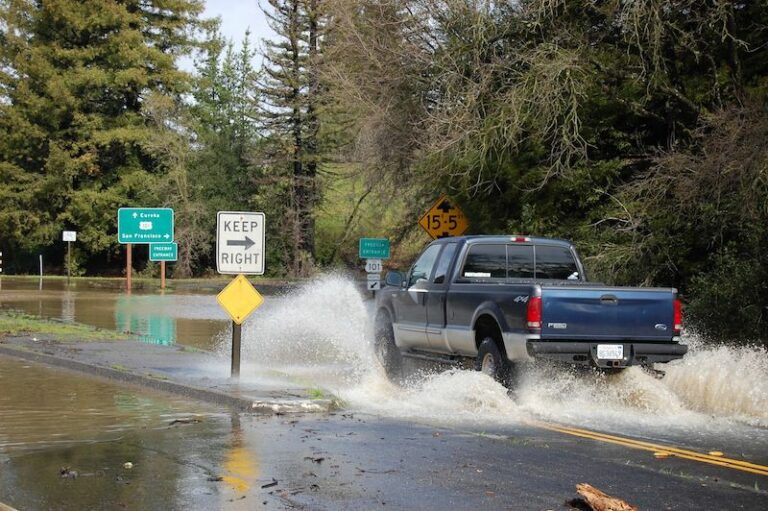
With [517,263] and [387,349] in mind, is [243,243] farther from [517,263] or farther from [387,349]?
[517,263]

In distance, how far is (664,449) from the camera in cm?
936

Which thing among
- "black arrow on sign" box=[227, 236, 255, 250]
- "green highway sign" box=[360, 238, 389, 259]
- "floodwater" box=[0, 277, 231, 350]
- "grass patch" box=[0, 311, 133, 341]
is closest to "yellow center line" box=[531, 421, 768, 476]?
"black arrow on sign" box=[227, 236, 255, 250]

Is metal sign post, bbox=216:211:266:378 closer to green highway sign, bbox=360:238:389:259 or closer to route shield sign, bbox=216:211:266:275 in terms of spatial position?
route shield sign, bbox=216:211:266:275

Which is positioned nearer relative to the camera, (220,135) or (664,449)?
(664,449)

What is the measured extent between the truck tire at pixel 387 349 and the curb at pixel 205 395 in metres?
3.39

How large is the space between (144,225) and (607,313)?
37127mm

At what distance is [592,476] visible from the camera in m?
8.07

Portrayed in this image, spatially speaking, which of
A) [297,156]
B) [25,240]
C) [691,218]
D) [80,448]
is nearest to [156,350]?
[80,448]

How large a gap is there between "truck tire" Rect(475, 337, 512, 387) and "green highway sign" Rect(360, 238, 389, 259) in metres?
14.2

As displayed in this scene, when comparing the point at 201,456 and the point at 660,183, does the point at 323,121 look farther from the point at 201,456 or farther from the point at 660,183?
the point at 201,456

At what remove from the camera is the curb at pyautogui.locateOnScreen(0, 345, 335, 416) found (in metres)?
11.7

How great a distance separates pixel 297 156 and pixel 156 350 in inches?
1698

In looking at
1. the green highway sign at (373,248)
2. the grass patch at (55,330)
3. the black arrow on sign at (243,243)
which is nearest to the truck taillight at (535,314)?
the black arrow on sign at (243,243)

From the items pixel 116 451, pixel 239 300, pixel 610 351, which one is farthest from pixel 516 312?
pixel 116 451
